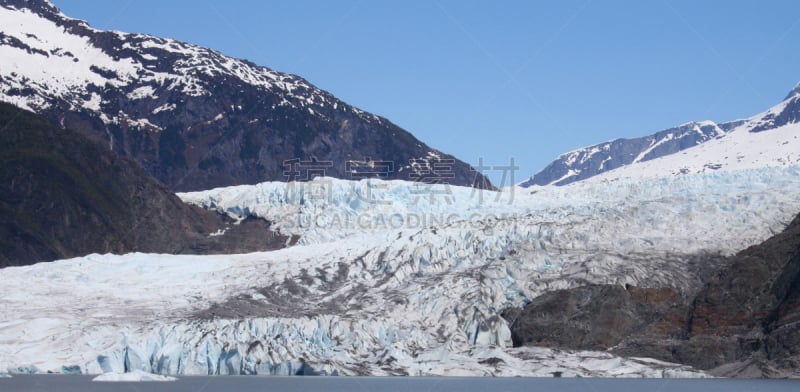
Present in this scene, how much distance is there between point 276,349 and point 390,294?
46.3 feet

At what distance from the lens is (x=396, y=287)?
285 ft

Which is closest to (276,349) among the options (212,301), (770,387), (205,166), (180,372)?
(180,372)

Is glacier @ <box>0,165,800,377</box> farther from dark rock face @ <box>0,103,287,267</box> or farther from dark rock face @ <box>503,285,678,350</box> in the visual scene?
dark rock face @ <box>0,103,287,267</box>

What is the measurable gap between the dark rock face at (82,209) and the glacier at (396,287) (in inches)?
1232

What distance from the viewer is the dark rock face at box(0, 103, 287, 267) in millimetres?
129000

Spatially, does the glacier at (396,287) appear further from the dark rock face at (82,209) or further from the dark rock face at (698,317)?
the dark rock face at (82,209)

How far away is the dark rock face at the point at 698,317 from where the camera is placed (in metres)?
74.8

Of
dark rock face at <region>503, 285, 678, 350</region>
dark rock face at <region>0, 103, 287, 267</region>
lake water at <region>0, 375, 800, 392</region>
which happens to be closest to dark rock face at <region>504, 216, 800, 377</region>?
dark rock face at <region>503, 285, 678, 350</region>

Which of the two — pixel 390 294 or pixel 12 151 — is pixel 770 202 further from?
pixel 12 151

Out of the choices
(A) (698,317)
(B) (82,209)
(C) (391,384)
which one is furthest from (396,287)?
(B) (82,209)

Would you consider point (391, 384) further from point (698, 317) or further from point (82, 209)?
point (82, 209)

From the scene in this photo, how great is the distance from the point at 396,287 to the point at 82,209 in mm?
65652

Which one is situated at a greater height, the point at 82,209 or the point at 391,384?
the point at 82,209

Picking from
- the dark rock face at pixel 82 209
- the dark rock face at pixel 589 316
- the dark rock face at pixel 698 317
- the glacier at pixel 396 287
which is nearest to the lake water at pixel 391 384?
the glacier at pixel 396 287
